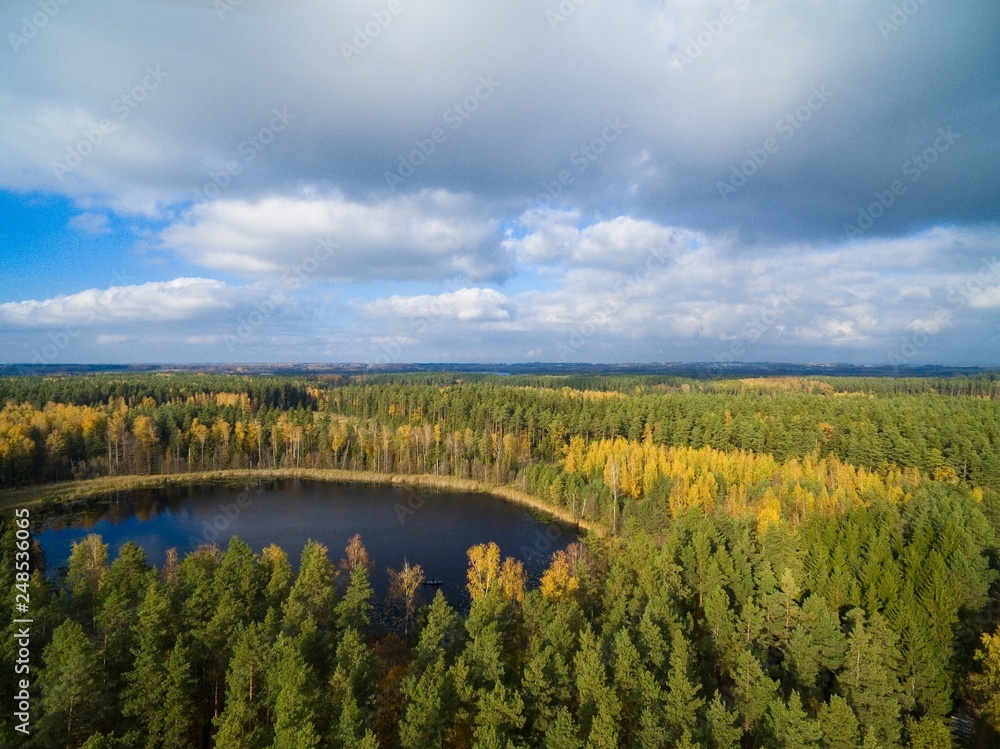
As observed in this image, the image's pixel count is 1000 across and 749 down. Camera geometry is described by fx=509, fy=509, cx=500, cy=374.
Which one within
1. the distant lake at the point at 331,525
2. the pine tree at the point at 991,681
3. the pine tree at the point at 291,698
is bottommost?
the distant lake at the point at 331,525


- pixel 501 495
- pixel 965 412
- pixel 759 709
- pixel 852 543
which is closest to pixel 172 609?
pixel 759 709

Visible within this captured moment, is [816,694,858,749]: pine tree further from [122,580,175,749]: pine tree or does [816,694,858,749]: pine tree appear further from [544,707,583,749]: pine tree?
[122,580,175,749]: pine tree

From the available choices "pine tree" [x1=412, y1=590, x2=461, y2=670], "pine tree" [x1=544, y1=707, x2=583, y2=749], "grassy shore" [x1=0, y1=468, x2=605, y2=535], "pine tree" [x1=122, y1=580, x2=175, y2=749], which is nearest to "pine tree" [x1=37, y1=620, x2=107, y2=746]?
"pine tree" [x1=122, y1=580, x2=175, y2=749]

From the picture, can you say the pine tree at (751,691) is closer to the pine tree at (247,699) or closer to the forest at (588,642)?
the forest at (588,642)

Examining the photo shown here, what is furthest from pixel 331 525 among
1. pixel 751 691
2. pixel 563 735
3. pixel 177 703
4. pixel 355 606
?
pixel 751 691

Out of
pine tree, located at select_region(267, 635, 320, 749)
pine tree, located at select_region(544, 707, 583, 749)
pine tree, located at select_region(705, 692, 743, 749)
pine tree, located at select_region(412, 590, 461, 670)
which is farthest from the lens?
pine tree, located at select_region(412, 590, 461, 670)

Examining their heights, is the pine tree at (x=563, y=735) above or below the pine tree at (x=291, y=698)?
below

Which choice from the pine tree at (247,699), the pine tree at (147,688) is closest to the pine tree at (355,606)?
the pine tree at (247,699)
